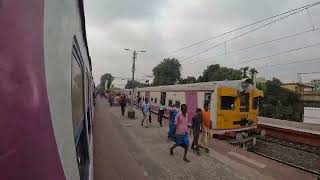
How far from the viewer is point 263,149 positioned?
55.4 ft

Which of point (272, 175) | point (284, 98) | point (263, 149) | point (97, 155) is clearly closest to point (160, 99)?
point (263, 149)

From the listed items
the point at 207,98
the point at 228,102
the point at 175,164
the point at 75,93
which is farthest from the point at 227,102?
the point at 75,93

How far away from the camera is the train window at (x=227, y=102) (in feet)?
53.1

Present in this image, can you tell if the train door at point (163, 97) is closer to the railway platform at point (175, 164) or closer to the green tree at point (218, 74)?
the railway platform at point (175, 164)

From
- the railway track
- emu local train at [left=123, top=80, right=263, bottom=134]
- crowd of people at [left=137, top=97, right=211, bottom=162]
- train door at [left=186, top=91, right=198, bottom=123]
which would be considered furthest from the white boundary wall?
crowd of people at [left=137, top=97, right=211, bottom=162]

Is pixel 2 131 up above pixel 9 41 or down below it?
below

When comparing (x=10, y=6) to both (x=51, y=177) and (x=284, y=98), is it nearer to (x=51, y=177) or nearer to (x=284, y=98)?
(x=51, y=177)

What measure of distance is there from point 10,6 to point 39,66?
24cm

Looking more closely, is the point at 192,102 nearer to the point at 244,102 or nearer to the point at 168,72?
the point at 244,102

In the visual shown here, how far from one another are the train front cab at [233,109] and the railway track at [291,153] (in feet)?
3.86

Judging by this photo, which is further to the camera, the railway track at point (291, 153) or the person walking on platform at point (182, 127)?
the railway track at point (291, 153)

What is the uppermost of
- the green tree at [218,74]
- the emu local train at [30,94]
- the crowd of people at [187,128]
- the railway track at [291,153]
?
the green tree at [218,74]

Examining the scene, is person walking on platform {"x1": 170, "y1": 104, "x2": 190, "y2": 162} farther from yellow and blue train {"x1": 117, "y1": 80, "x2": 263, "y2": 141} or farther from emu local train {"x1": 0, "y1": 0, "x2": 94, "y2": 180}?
emu local train {"x1": 0, "y1": 0, "x2": 94, "y2": 180}

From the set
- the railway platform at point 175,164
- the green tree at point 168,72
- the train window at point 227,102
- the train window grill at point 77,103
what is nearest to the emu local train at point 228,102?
the train window at point 227,102
